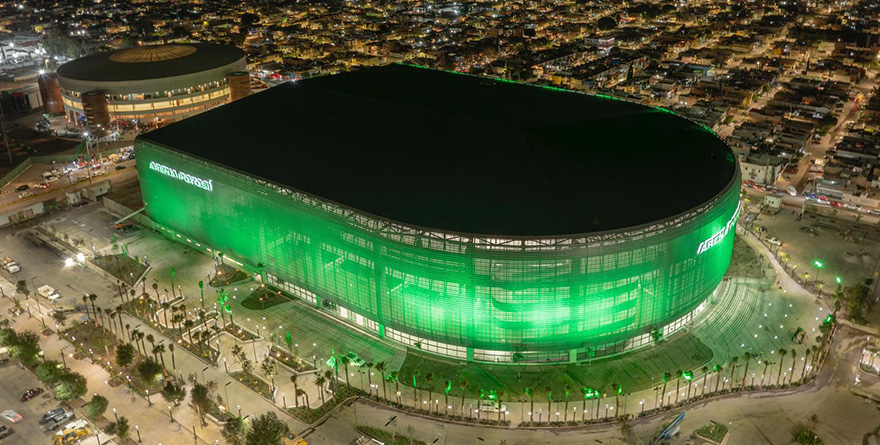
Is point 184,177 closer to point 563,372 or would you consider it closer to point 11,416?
point 11,416

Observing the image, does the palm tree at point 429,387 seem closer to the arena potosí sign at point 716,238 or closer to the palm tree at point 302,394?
the palm tree at point 302,394

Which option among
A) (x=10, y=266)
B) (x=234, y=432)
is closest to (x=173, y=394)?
(x=234, y=432)

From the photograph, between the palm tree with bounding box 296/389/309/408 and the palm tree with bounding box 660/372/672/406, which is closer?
the palm tree with bounding box 660/372/672/406

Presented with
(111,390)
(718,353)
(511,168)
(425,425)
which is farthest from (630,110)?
(111,390)

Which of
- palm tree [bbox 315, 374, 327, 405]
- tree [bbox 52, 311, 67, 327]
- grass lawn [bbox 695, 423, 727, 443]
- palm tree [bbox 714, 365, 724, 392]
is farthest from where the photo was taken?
tree [bbox 52, 311, 67, 327]

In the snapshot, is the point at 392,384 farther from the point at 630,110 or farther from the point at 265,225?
the point at 630,110

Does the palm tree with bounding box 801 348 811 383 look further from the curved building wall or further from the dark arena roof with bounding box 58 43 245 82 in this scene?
the dark arena roof with bounding box 58 43 245 82

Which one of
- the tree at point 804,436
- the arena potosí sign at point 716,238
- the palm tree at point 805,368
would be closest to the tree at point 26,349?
the arena potosí sign at point 716,238

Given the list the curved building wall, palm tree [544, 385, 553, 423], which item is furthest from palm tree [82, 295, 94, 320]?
palm tree [544, 385, 553, 423]
